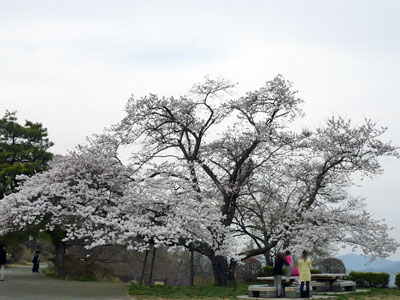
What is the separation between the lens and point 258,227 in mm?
25594

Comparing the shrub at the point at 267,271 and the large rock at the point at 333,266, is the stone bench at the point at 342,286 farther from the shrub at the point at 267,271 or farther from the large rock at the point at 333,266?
the large rock at the point at 333,266

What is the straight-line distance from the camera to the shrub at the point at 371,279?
22.1 metres

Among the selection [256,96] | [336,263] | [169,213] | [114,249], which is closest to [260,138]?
[256,96]

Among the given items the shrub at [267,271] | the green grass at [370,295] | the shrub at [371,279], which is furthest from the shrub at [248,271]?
the green grass at [370,295]

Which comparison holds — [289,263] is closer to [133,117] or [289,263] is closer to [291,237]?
[291,237]

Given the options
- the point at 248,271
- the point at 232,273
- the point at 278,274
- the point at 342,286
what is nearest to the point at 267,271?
the point at 248,271

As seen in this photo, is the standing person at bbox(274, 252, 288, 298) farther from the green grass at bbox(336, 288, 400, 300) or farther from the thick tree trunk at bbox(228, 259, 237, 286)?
the thick tree trunk at bbox(228, 259, 237, 286)

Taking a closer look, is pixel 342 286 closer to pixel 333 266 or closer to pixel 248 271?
pixel 333 266

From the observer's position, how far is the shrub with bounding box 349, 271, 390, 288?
2212 cm

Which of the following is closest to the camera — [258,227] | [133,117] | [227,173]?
[133,117]

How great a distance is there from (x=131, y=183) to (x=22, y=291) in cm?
573

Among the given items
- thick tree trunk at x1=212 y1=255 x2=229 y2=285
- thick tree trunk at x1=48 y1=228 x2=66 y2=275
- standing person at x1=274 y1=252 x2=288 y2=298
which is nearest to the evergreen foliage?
thick tree trunk at x1=48 y1=228 x2=66 y2=275

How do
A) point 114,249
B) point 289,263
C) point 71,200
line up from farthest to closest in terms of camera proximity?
point 114,249
point 71,200
point 289,263

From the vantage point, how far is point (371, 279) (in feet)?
73.3
